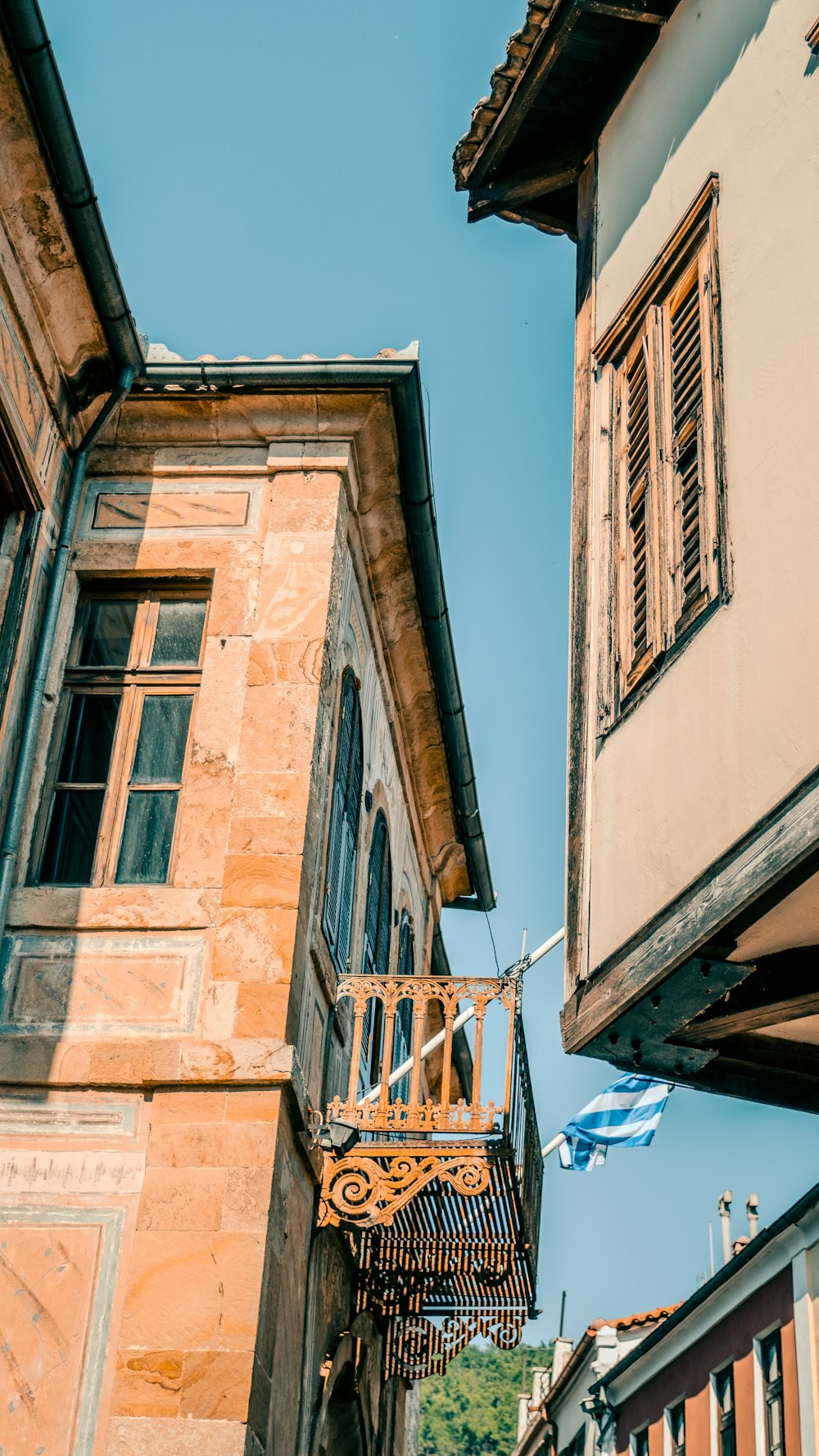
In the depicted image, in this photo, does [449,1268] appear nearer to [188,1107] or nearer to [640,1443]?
[188,1107]

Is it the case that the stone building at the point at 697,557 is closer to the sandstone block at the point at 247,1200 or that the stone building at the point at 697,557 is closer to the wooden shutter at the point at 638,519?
the wooden shutter at the point at 638,519

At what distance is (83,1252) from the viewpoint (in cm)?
871

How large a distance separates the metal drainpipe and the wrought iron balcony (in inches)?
79.9

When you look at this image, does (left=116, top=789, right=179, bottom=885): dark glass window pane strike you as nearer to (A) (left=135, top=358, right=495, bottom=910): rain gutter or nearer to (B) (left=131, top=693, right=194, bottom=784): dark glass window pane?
(B) (left=131, top=693, right=194, bottom=784): dark glass window pane

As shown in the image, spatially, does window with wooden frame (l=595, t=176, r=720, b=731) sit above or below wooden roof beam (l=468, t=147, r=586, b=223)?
below

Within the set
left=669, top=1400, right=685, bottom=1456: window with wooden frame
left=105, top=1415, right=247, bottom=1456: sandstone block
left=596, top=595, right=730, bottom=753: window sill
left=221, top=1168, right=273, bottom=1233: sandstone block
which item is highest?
left=669, top=1400, right=685, bottom=1456: window with wooden frame

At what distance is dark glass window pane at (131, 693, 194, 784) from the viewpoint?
10305 millimetres

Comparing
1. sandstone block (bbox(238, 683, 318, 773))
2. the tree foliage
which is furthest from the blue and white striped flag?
the tree foliage

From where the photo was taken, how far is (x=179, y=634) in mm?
10828

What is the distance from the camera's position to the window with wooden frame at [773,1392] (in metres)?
19.9

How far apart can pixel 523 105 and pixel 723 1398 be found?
707 inches

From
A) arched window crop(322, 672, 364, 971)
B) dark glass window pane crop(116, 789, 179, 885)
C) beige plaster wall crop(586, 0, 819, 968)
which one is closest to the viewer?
beige plaster wall crop(586, 0, 819, 968)

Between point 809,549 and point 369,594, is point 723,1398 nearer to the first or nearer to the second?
point 369,594

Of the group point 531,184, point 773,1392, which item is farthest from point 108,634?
point 773,1392
